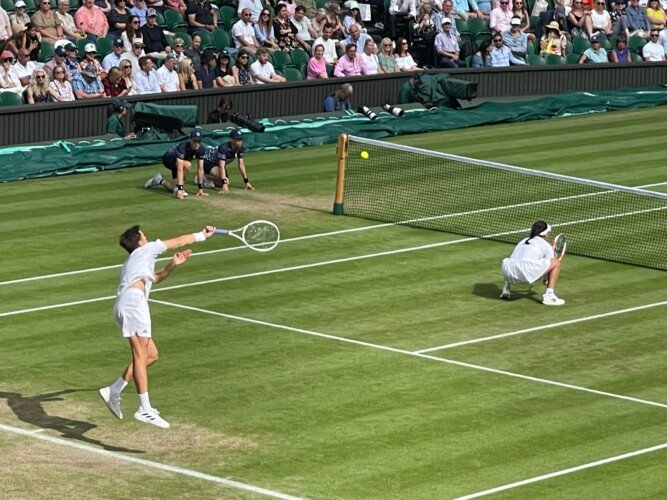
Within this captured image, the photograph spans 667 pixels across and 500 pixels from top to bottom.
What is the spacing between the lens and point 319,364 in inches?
730

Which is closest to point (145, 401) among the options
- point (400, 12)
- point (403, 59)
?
point (403, 59)

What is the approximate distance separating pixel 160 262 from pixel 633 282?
7.36 m

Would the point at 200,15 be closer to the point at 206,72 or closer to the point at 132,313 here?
the point at 206,72

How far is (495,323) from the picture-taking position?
20578mm

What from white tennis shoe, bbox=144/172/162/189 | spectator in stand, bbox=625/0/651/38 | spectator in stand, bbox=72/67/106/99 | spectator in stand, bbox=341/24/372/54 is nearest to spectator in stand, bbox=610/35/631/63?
spectator in stand, bbox=625/0/651/38

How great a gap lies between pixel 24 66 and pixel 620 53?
Answer: 676 inches

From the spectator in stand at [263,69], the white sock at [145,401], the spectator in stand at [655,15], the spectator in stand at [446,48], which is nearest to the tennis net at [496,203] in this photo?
the spectator in stand at [263,69]

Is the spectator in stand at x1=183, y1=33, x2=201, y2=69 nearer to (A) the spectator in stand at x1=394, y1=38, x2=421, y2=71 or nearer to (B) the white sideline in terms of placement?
(A) the spectator in stand at x1=394, y1=38, x2=421, y2=71

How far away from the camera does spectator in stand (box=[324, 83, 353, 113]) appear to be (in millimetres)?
35500

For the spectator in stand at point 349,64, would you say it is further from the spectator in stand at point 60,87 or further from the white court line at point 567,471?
the white court line at point 567,471

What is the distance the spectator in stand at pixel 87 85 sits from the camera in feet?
106

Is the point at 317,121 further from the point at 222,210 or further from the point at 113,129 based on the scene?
the point at 222,210

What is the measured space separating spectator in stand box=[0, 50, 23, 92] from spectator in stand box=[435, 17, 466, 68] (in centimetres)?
1205

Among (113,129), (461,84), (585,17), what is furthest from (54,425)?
(585,17)
